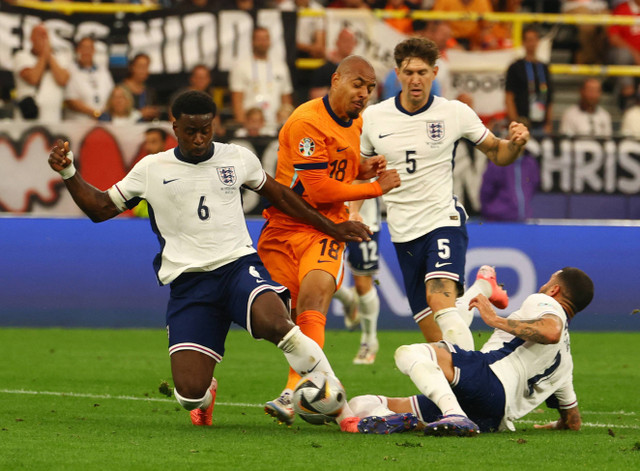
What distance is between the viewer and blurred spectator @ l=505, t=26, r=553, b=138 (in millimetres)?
16391

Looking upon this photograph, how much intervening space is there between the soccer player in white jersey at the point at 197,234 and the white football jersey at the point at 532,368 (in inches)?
54.7

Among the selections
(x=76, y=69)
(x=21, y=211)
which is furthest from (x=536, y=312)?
(x=76, y=69)

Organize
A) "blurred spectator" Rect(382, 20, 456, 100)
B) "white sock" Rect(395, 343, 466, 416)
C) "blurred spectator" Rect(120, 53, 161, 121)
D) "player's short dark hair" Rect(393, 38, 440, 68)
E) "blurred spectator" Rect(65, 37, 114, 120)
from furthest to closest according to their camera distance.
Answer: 1. "blurred spectator" Rect(382, 20, 456, 100)
2. "blurred spectator" Rect(120, 53, 161, 121)
3. "blurred spectator" Rect(65, 37, 114, 120)
4. "player's short dark hair" Rect(393, 38, 440, 68)
5. "white sock" Rect(395, 343, 466, 416)

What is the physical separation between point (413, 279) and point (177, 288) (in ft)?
6.48

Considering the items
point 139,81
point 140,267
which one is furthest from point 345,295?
point 139,81

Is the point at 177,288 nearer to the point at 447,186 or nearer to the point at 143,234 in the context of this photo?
the point at 447,186

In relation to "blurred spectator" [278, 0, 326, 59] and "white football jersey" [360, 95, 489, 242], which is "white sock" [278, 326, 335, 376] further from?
"blurred spectator" [278, 0, 326, 59]

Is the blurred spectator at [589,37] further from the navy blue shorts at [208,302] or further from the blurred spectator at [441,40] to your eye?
the navy blue shorts at [208,302]

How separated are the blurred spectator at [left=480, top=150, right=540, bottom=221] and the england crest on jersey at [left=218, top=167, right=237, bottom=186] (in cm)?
743

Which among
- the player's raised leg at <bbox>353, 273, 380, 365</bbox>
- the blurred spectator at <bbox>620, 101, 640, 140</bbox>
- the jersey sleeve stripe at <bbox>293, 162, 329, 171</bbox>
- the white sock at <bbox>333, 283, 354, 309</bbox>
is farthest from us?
the blurred spectator at <bbox>620, 101, 640, 140</bbox>

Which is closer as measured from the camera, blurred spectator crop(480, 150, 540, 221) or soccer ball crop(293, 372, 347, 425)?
soccer ball crop(293, 372, 347, 425)

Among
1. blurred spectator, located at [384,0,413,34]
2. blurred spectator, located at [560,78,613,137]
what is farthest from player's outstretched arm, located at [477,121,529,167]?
blurred spectator, located at [384,0,413,34]

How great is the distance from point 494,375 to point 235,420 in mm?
1939

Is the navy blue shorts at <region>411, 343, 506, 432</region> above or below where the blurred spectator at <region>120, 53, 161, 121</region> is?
below
